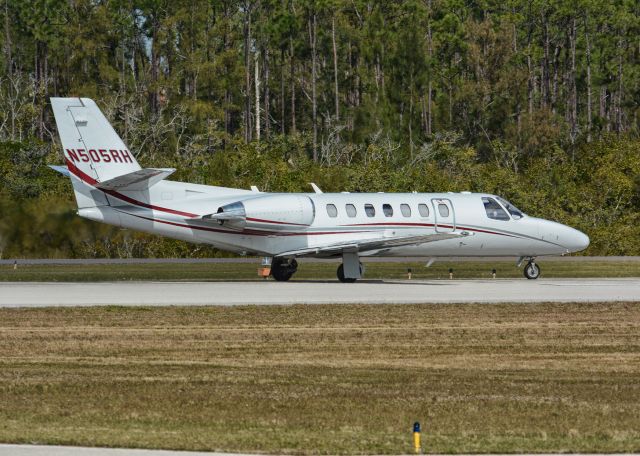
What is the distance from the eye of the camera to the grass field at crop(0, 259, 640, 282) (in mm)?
45125

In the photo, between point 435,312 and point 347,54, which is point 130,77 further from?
point 435,312

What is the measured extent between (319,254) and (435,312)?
11.4m

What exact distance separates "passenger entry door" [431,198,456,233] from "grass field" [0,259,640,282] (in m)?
4.32

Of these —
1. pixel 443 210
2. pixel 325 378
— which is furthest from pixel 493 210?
pixel 325 378

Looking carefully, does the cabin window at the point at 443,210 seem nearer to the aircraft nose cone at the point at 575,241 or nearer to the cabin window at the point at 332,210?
the cabin window at the point at 332,210

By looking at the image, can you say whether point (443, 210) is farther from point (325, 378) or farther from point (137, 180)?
point (325, 378)

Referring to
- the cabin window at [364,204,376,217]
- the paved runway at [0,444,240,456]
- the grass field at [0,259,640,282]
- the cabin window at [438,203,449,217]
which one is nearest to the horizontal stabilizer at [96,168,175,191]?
the grass field at [0,259,640,282]

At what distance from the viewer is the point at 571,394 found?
18328 millimetres

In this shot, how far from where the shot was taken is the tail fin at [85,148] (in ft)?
127

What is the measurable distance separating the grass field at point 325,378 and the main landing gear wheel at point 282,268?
11.4 metres

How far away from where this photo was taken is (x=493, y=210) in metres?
43.1

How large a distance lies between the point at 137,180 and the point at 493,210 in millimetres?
12215

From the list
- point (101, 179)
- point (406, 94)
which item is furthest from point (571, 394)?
point (406, 94)

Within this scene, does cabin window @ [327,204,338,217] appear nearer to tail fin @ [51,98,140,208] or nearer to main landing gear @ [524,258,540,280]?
tail fin @ [51,98,140,208]
